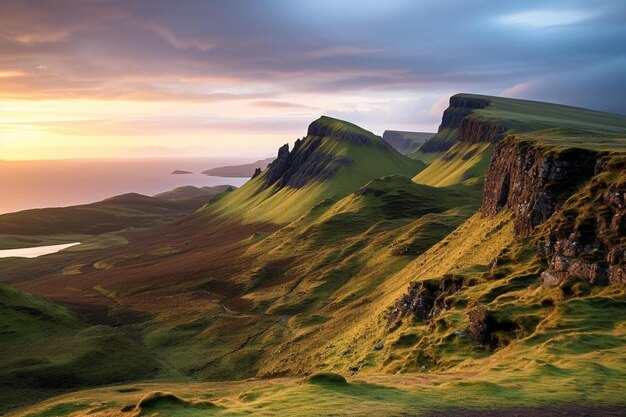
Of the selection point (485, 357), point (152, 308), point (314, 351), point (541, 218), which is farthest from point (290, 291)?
point (485, 357)

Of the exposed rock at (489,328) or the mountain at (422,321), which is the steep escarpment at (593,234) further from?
the exposed rock at (489,328)

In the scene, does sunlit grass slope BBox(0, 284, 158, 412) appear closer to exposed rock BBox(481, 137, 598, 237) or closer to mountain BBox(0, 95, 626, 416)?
mountain BBox(0, 95, 626, 416)

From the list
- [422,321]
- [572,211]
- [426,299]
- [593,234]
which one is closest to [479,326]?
[422,321]

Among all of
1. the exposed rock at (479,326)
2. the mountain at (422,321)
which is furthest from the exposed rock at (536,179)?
the exposed rock at (479,326)

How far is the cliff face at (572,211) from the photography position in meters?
59.3

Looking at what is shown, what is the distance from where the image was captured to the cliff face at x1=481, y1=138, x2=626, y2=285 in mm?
59312

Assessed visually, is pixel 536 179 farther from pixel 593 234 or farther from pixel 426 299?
pixel 426 299

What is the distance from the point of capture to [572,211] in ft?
219

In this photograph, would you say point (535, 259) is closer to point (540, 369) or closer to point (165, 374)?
point (540, 369)

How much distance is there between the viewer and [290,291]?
463ft

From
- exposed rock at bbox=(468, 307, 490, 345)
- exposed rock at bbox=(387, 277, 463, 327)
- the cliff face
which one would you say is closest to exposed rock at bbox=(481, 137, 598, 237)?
the cliff face

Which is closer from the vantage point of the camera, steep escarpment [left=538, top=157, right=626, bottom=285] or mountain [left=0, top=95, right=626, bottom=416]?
mountain [left=0, top=95, right=626, bottom=416]

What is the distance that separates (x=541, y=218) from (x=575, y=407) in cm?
4523

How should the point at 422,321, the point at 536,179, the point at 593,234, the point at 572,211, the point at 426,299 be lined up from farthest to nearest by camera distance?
the point at 536,179, the point at 426,299, the point at 422,321, the point at 572,211, the point at 593,234
